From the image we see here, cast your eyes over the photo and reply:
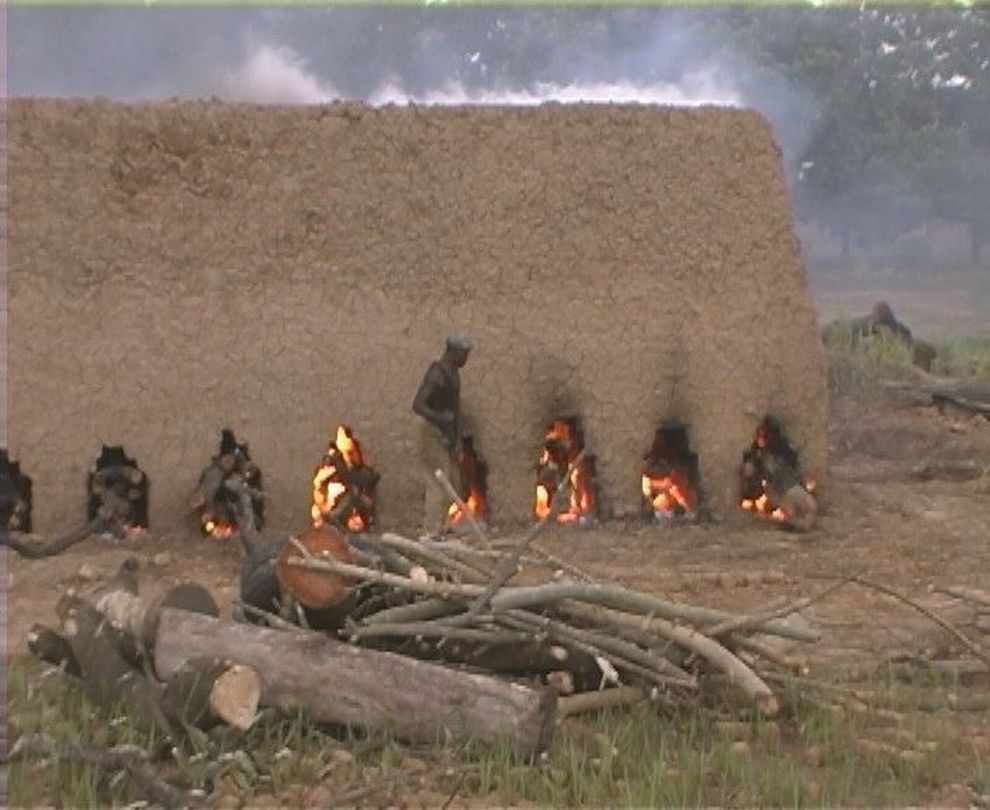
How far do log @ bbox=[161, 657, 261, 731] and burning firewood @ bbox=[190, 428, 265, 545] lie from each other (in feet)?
12.0

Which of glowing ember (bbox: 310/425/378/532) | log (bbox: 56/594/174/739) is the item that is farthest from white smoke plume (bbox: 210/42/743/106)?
log (bbox: 56/594/174/739)

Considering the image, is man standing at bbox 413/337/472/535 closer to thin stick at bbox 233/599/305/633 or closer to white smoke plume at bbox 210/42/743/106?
thin stick at bbox 233/599/305/633

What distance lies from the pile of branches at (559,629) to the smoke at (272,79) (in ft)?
59.6

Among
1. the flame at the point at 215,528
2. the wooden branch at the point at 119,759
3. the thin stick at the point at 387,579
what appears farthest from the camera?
the flame at the point at 215,528

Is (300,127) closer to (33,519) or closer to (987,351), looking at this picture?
(33,519)

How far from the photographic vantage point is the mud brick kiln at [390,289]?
9.03 metres

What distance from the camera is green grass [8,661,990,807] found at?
4.94 meters

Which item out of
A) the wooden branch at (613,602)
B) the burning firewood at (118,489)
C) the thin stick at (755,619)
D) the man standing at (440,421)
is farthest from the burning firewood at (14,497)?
the thin stick at (755,619)

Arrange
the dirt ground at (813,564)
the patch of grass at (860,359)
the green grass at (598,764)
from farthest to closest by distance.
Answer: the patch of grass at (860,359) < the dirt ground at (813,564) < the green grass at (598,764)

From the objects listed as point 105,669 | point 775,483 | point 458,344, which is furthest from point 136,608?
point 775,483

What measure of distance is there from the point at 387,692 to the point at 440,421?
3.63 metres

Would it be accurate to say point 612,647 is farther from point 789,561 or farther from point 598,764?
point 789,561

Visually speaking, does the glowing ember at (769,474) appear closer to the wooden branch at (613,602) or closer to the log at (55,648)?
the wooden branch at (613,602)

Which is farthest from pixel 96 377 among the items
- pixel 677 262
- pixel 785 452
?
pixel 785 452
